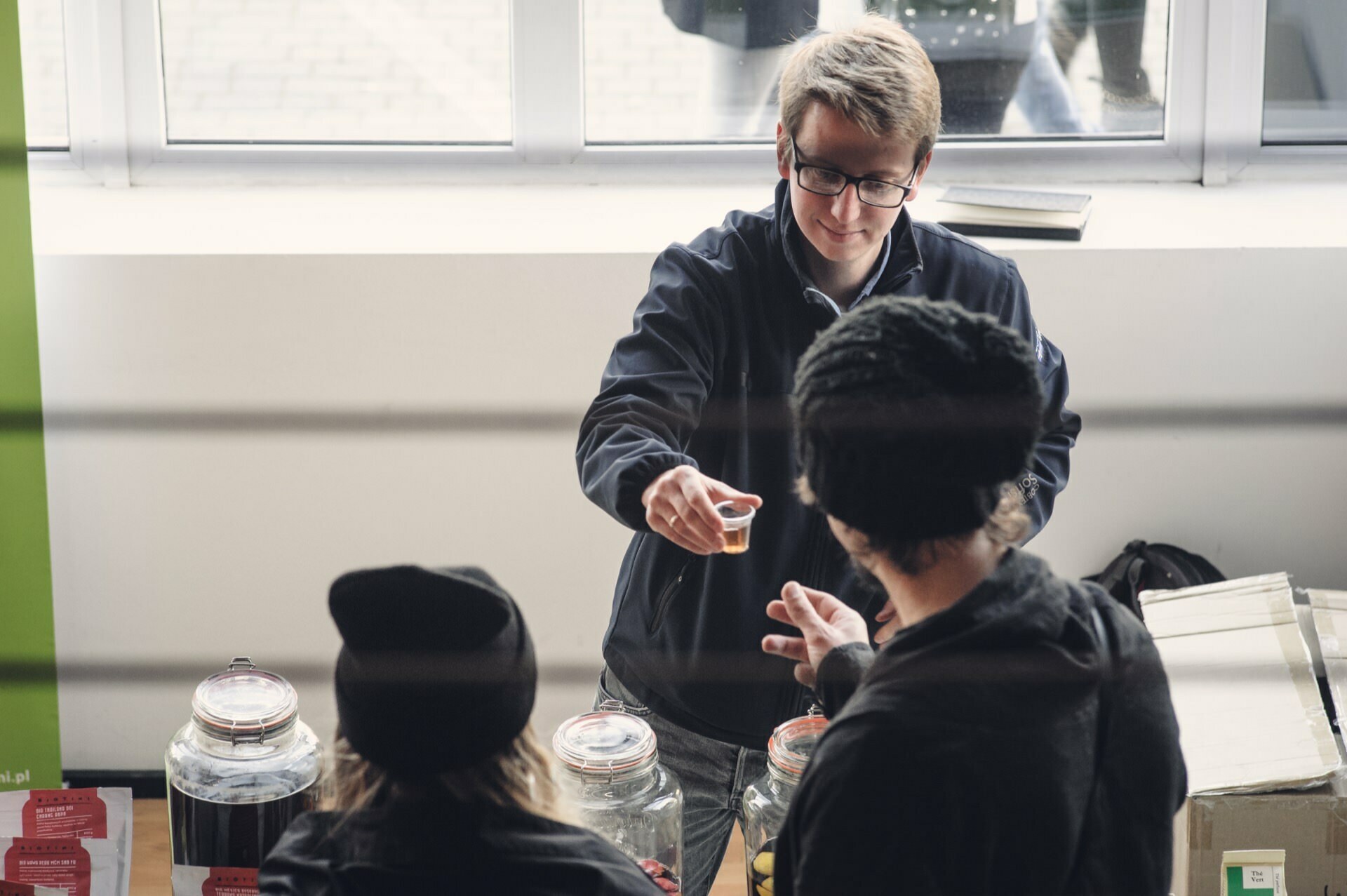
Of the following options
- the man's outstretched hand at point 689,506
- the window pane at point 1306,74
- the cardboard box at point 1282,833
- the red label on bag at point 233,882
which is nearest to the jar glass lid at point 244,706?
the red label on bag at point 233,882

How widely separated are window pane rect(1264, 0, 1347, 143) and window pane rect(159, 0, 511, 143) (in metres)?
1.69

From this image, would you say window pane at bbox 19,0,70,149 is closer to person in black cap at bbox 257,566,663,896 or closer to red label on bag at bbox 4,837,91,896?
red label on bag at bbox 4,837,91,896

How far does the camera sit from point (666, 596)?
63.7 inches

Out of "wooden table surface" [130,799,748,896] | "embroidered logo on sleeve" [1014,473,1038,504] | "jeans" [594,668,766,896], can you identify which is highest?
"embroidered logo on sleeve" [1014,473,1038,504]

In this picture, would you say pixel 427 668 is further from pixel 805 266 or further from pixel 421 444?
pixel 421 444

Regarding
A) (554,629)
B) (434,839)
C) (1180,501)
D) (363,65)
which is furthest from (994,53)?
(434,839)

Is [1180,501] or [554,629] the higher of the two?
[1180,501]

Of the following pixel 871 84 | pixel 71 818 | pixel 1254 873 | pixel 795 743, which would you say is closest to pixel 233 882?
pixel 71 818

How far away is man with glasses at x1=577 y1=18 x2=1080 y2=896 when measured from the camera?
1568mm

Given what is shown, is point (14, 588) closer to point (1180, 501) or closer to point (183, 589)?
point (183, 589)

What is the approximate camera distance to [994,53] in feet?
10.0

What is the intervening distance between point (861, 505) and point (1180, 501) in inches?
79.6

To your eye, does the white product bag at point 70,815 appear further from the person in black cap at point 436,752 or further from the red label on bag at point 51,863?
the person in black cap at point 436,752

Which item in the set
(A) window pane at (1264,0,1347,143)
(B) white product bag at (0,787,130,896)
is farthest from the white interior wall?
(B) white product bag at (0,787,130,896)
